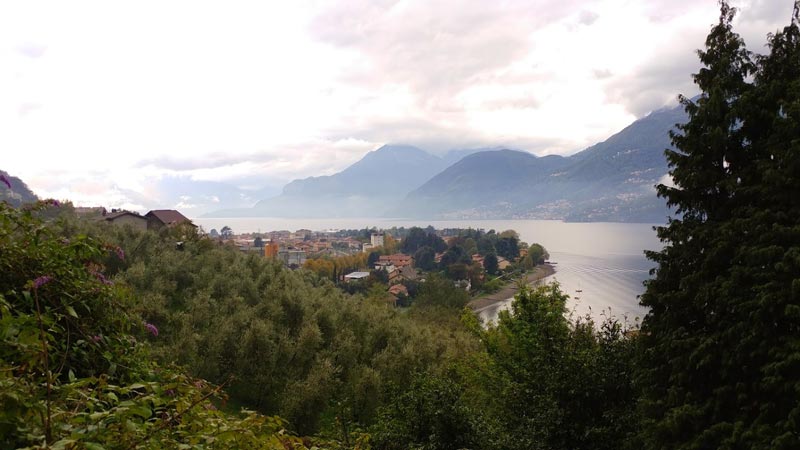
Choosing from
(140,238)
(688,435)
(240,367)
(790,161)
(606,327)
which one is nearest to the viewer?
(790,161)

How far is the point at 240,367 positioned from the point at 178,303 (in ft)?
25.1

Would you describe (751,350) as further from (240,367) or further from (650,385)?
(240,367)

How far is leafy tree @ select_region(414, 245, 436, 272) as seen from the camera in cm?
8694

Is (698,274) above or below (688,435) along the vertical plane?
above

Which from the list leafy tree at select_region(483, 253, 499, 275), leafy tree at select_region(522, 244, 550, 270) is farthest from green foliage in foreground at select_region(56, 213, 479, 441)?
leafy tree at select_region(522, 244, 550, 270)

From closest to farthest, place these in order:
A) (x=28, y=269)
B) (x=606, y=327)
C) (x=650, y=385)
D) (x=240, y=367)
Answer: (x=28, y=269) → (x=650, y=385) → (x=606, y=327) → (x=240, y=367)

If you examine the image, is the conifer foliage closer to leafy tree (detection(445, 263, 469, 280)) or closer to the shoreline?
the shoreline

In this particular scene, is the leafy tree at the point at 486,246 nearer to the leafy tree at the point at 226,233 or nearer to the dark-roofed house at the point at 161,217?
the leafy tree at the point at 226,233

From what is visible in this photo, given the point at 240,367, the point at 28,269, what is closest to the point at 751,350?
the point at 28,269

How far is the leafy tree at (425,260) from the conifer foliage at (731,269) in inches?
3024

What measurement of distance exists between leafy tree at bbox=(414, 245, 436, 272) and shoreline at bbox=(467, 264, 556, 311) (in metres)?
19.0

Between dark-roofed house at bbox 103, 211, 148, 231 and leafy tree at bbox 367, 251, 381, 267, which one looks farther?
leafy tree at bbox 367, 251, 381, 267

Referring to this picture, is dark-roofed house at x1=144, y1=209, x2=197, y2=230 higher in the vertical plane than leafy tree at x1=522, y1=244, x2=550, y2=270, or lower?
higher

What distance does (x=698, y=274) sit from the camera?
26.8ft
